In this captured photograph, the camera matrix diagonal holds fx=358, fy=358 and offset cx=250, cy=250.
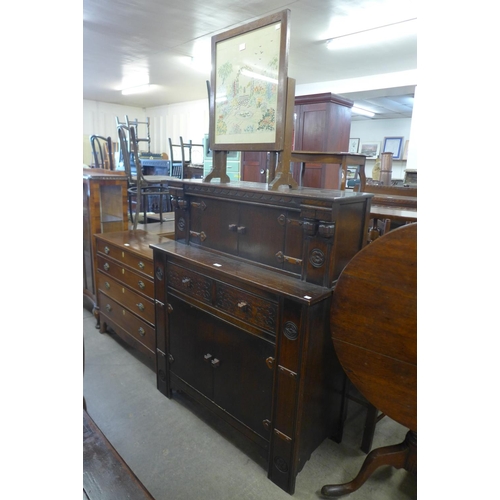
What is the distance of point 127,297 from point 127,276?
0.17 meters

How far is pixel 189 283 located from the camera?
6.46 feet

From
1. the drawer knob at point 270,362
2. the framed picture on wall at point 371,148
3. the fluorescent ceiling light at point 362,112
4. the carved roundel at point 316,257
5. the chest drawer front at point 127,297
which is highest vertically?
the fluorescent ceiling light at point 362,112

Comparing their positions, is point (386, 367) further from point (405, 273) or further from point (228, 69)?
point (228, 69)

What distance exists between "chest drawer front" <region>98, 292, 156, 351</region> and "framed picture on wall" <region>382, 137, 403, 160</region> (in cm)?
972

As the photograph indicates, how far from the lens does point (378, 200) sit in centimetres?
344

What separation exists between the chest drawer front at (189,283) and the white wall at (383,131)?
31.7 feet

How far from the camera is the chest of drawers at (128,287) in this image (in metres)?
2.48

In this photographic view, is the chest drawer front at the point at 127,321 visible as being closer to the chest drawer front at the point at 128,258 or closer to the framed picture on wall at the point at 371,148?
the chest drawer front at the point at 128,258

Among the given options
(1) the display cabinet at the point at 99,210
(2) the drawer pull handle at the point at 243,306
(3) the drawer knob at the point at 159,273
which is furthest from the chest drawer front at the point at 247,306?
(1) the display cabinet at the point at 99,210

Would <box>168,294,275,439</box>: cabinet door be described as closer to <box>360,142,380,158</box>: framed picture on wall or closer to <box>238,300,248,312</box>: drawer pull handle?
<box>238,300,248,312</box>: drawer pull handle

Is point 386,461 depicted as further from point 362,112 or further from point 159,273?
point 362,112
